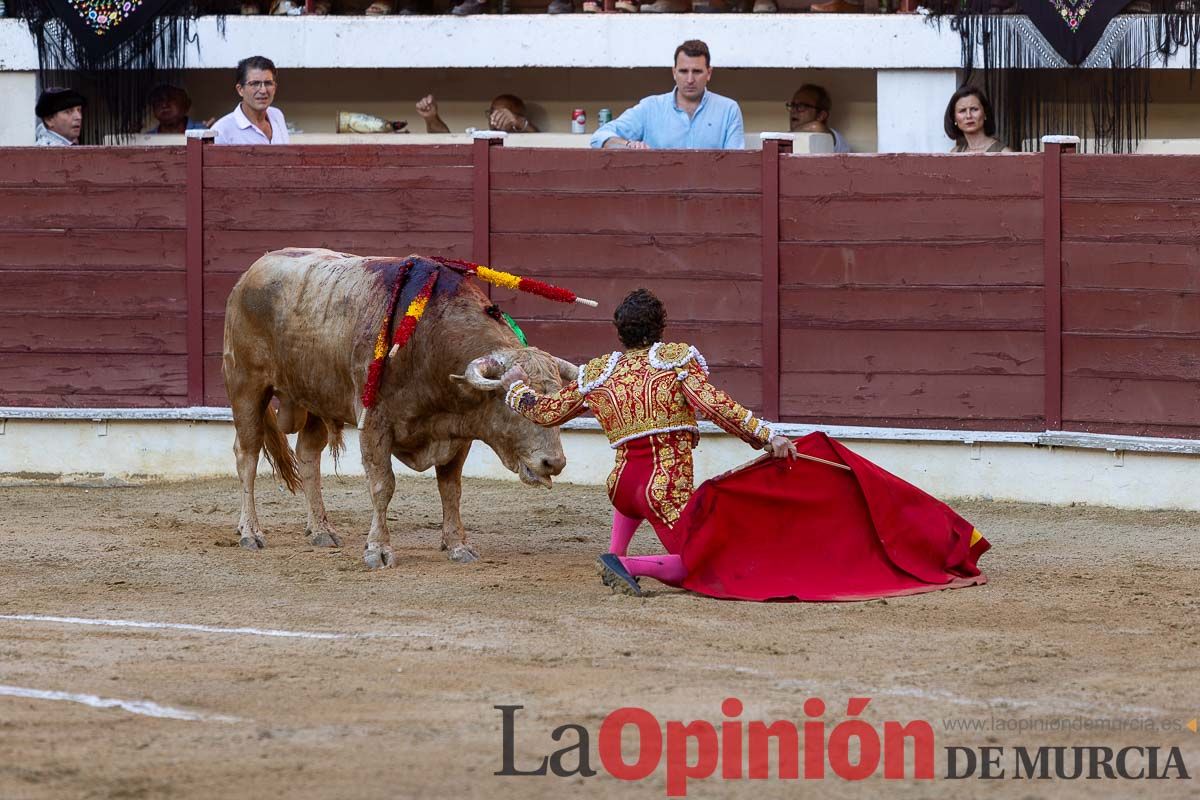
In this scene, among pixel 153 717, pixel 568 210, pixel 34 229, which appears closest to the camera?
pixel 153 717

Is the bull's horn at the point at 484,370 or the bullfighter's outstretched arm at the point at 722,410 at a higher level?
the bull's horn at the point at 484,370

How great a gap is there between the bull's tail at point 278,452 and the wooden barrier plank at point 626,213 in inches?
69.4

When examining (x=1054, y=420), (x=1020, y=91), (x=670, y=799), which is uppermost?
(x=1020, y=91)

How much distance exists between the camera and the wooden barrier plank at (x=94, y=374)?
926 cm

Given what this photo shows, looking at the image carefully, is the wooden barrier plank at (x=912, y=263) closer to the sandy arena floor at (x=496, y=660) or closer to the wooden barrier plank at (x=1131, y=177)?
the wooden barrier plank at (x=1131, y=177)

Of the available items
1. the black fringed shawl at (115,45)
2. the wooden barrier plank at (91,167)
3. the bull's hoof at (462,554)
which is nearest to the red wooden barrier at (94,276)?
the wooden barrier plank at (91,167)

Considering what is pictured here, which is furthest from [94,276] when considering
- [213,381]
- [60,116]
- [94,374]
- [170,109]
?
[170,109]

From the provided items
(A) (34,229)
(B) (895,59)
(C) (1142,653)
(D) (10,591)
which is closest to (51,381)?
(A) (34,229)

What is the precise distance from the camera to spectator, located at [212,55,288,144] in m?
8.91

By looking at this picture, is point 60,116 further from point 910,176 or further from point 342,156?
point 910,176

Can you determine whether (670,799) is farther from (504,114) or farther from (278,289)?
(504,114)

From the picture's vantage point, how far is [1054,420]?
7984 millimetres

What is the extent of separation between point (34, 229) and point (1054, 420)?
194 inches

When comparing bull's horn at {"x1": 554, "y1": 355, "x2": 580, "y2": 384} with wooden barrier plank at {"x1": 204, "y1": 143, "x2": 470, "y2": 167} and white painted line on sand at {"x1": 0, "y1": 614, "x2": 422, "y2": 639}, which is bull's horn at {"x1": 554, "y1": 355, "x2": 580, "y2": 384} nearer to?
white painted line on sand at {"x1": 0, "y1": 614, "x2": 422, "y2": 639}
